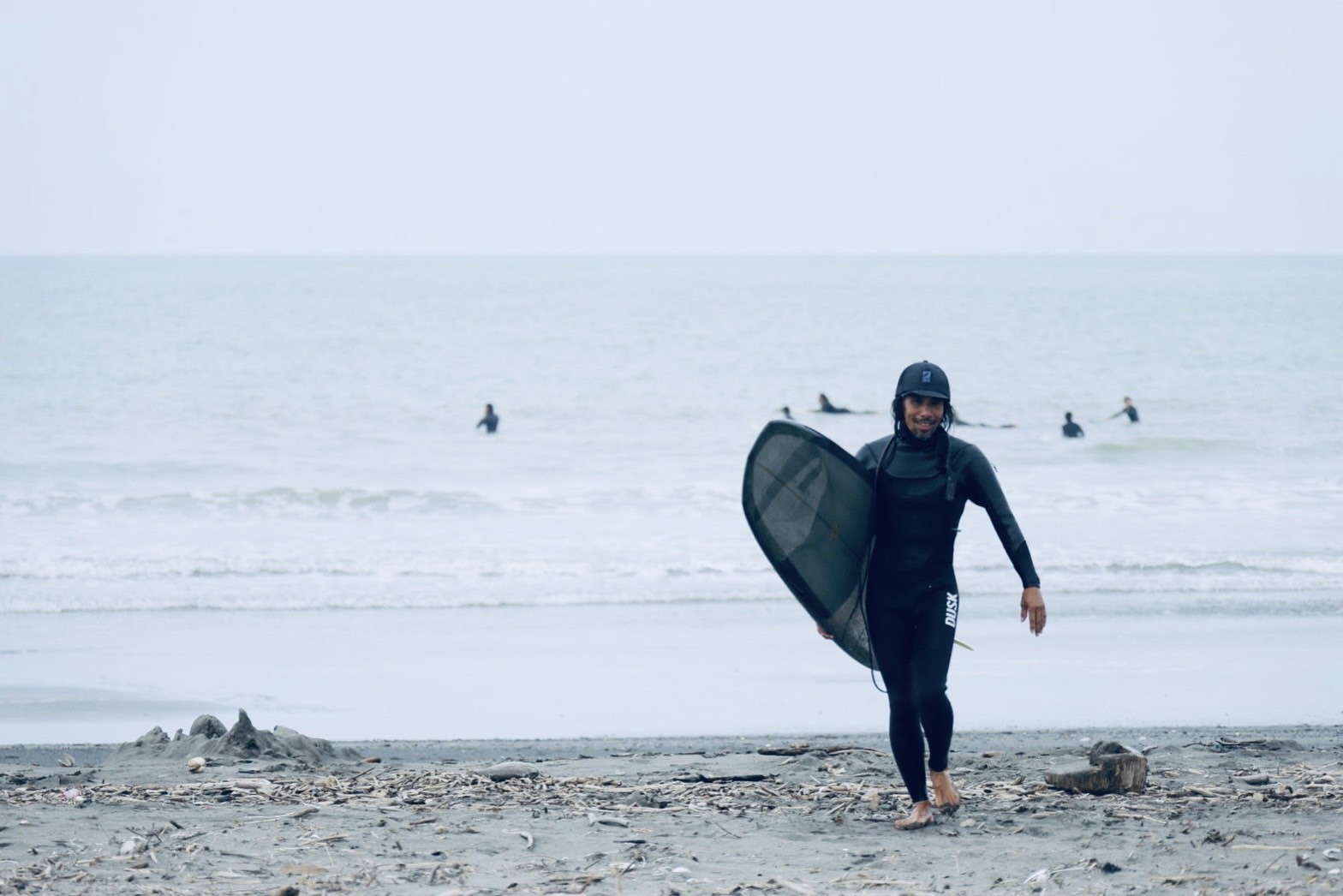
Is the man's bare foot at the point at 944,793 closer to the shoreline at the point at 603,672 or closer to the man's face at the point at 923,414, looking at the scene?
the man's face at the point at 923,414

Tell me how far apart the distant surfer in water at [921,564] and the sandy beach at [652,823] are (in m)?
0.44

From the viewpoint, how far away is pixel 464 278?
431 feet

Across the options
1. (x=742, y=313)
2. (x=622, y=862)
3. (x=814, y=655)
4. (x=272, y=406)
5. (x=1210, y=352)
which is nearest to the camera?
(x=622, y=862)

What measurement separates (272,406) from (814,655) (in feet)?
83.0

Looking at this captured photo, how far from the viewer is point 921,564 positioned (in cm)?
473

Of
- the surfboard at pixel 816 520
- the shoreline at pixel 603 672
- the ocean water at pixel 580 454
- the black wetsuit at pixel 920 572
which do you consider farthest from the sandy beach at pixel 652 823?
the ocean water at pixel 580 454

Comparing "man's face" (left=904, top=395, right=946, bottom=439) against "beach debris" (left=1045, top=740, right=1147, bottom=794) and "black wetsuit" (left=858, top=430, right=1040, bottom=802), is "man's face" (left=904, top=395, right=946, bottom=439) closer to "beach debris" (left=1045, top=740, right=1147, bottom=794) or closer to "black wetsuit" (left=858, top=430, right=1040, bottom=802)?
"black wetsuit" (left=858, top=430, right=1040, bottom=802)

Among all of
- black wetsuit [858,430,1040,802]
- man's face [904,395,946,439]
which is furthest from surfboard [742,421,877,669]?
man's face [904,395,946,439]

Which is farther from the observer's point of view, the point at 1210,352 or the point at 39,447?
the point at 1210,352

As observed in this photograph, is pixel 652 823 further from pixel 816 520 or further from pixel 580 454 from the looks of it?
pixel 580 454

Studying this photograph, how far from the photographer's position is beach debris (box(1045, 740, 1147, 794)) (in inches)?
207

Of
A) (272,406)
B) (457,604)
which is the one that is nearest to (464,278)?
(272,406)

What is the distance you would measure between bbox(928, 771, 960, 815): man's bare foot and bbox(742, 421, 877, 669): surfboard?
18.6 inches

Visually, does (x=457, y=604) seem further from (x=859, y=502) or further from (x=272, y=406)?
(x=272, y=406)
